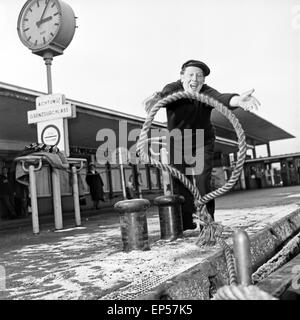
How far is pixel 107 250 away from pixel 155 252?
64 centimetres

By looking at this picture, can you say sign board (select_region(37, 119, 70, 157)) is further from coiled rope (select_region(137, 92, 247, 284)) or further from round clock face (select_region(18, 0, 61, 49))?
coiled rope (select_region(137, 92, 247, 284))

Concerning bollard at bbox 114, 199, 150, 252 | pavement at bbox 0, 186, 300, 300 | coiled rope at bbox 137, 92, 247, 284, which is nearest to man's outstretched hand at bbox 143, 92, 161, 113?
coiled rope at bbox 137, 92, 247, 284

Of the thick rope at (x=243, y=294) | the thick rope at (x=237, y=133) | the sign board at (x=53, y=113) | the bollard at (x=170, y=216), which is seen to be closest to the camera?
the thick rope at (x=243, y=294)

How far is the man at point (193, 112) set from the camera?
3.40m

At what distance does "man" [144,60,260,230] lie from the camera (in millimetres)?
3400

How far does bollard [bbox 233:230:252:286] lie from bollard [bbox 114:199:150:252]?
1867 mm

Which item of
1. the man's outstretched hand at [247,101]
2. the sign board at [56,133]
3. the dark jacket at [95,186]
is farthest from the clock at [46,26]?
the dark jacket at [95,186]

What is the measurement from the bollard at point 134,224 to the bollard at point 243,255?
187 cm

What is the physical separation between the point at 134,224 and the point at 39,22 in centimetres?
498

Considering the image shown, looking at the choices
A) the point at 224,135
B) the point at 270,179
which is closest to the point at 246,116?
the point at 224,135

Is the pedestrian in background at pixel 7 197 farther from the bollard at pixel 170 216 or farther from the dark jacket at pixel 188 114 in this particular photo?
the dark jacket at pixel 188 114

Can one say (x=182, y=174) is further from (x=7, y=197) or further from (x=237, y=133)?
(x=7, y=197)

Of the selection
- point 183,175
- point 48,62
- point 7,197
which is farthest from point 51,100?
point 7,197

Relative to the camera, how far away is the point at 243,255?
5.16 ft
